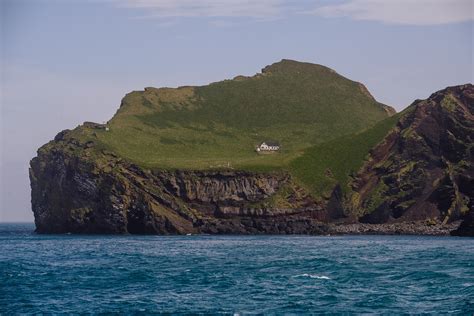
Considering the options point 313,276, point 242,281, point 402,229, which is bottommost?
point 242,281

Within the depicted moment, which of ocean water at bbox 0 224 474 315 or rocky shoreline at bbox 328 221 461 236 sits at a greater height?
rocky shoreline at bbox 328 221 461 236

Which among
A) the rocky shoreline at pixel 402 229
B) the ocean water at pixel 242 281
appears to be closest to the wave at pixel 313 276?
the ocean water at pixel 242 281

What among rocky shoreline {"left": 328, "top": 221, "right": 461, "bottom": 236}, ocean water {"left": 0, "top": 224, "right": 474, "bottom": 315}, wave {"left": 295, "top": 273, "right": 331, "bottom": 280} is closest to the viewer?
ocean water {"left": 0, "top": 224, "right": 474, "bottom": 315}

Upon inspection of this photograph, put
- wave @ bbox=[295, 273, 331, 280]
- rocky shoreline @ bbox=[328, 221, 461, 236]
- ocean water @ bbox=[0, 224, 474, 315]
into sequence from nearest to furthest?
ocean water @ bbox=[0, 224, 474, 315]
wave @ bbox=[295, 273, 331, 280]
rocky shoreline @ bbox=[328, 221, 461, 236]

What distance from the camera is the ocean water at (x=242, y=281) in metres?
64.4

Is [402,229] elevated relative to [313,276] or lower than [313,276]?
elevated

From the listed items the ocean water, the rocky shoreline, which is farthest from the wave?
the rocky shoreline

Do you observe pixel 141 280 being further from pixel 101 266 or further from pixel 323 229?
pixel 323 229

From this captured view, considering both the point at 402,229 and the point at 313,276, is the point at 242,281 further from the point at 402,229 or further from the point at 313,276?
the point at 402,229

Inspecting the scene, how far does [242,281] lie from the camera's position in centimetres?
7988

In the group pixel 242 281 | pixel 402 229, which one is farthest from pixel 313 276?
pixel 402 229

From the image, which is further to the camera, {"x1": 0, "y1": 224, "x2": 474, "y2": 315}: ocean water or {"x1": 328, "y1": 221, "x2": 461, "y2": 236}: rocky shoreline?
{"x1": 328, "y1": 221, "x2": 461, "y2": 236}: rocky shoreline

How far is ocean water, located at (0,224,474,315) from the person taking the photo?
6438 centimetres

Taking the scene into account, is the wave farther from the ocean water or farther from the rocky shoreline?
the rocky shoreline
